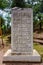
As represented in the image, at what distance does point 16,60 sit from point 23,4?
11.9 m

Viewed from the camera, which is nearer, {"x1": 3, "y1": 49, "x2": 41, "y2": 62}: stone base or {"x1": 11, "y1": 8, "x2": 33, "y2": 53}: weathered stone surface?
{"x1": 3, "y1": 49, "x2": 41, "y2": 62}: stone base

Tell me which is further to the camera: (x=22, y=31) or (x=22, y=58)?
(x=22, y=31)

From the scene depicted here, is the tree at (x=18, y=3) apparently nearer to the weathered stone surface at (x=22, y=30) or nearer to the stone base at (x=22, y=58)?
the weathered stone surface at (x=22, y=30)

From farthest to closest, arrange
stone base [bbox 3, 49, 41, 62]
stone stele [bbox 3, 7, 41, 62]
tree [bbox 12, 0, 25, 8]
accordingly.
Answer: tree [bbox 12, 0, 25, 8] < stone stele [bbox 3, 7, 41, 62] < stone base [bbox 3, 49, 41, 62]

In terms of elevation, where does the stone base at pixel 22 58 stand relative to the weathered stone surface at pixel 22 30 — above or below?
below

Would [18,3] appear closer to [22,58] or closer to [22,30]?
[22,30]

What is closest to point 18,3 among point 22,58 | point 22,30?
point 22,30

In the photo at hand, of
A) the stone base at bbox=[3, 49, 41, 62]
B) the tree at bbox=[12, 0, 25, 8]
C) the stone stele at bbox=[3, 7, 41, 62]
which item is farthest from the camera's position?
the tree at bbox=[12, 0, 25, 8]

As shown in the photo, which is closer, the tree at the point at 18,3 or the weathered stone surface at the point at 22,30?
the weathered stone surface at the point at 22,30

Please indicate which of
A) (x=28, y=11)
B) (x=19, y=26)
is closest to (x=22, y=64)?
(x=19, y=26)

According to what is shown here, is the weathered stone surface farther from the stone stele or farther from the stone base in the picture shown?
the stone base

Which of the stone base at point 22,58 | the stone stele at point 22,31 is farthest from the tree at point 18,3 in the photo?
the stone base at point 22,58

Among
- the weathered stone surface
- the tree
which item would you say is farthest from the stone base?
the tree

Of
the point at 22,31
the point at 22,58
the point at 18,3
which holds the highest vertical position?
the point at 22,31
